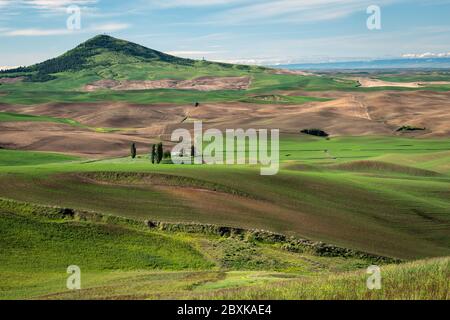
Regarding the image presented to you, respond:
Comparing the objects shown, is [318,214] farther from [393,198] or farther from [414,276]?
[414,276]

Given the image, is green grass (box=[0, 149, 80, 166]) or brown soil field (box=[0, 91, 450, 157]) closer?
green grass (box=[0, 149, 80, 166])

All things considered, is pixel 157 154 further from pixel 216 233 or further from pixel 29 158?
pixel 216 233

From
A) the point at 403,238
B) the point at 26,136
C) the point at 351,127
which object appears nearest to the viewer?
the point at 403,238

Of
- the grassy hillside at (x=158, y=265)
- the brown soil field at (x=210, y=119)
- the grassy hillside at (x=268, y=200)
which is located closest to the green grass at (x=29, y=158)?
the brown soil field at (x=210, y=119)
